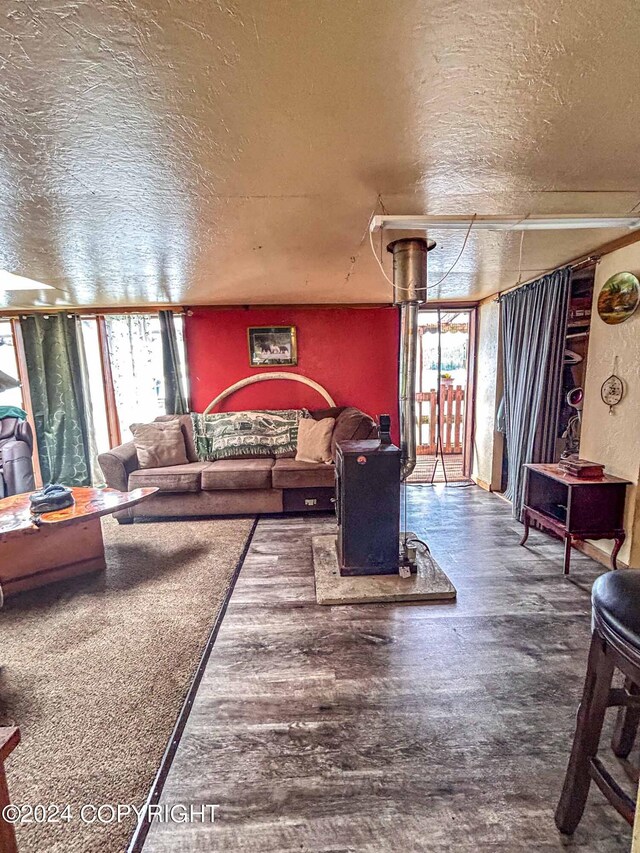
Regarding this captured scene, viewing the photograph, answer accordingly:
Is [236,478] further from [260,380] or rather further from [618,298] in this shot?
[618,298]

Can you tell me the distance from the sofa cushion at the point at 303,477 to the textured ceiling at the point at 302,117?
1938 millimetres

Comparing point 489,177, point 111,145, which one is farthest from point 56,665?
point 489,177

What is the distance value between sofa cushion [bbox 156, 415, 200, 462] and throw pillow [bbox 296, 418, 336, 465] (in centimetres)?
115

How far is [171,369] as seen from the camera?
4234 millimetres

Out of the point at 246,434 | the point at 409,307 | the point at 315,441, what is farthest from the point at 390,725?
the point at 246,434

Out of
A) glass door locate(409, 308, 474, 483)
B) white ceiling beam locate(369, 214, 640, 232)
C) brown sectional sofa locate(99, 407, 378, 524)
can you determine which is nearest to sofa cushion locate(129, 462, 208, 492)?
brown sectional sofa locate(99, 407, 378, 524)

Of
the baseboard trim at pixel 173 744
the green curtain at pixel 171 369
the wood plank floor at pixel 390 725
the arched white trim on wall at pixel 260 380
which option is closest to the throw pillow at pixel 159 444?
the green curtain at pixel 171 369

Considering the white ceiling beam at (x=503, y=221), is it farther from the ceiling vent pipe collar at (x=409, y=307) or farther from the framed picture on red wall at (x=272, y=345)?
the framed picture on red wall at (x=272, y=345)

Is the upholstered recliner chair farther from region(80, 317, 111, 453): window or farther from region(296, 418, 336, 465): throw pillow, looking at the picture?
region(296, 418, 336, 465): throw pillow

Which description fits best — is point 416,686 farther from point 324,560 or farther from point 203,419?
point 203,419

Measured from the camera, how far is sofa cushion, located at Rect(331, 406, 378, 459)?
11.0ft

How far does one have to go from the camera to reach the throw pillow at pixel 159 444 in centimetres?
364

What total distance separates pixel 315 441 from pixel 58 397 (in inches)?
125

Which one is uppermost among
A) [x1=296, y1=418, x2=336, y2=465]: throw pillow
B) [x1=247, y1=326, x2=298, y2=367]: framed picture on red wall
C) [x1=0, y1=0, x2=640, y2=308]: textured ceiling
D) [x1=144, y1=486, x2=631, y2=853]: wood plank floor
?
[x1=0, y1=0, x2=640, y2=308]: textured ceiling
